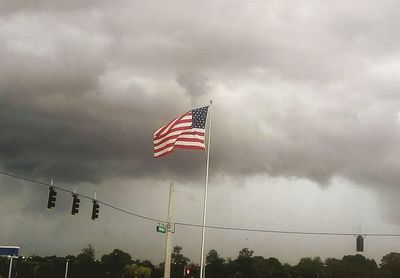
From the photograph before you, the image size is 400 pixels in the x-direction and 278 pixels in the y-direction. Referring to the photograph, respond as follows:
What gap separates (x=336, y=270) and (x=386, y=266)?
16.6 m

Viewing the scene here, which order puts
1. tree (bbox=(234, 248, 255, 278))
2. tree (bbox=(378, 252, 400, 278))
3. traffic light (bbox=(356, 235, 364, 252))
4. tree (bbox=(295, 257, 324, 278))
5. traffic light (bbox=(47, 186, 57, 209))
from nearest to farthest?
1. traffic light (bbox=(47, 186, 57, 209))
2. traffic light (bbox=(356, 235, 364, 252))
3. tree (bbox=(378, 252, 400, 278))
4. tree (bbox=(295, 257, 324, 278))
5. tree (bbox=(234, 248, 255, 278))

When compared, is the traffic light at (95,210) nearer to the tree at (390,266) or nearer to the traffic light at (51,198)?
the traffic light at (51,198)

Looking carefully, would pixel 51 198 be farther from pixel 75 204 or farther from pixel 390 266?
pixel 390 266

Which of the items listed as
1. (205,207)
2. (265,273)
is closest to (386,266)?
(265,273)

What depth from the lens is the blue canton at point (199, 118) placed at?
31.5 metres

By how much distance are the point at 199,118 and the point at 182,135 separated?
1658 mm

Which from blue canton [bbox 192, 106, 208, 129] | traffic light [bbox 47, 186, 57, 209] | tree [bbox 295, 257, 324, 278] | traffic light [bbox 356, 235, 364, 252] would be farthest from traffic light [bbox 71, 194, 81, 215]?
tree [bbox 295, 257, 324, 278]

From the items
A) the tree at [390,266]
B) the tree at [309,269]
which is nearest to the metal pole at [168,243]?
the tree at [390,266]

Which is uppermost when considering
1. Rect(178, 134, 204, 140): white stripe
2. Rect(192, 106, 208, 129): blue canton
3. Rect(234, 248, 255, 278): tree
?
Rect(192, 106, 208, 129): blue canton

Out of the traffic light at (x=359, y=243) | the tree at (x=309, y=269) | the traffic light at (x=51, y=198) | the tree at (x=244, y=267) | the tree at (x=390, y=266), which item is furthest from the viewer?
the tree at (x=244, y=267)

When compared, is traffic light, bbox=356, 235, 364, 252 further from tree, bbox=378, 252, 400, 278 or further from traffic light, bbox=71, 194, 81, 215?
tree, bbox=378, 252, 400, 278

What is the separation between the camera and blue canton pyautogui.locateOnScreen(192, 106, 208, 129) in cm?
3149

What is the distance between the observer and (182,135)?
3112 cm

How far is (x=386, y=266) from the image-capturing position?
161 meters
